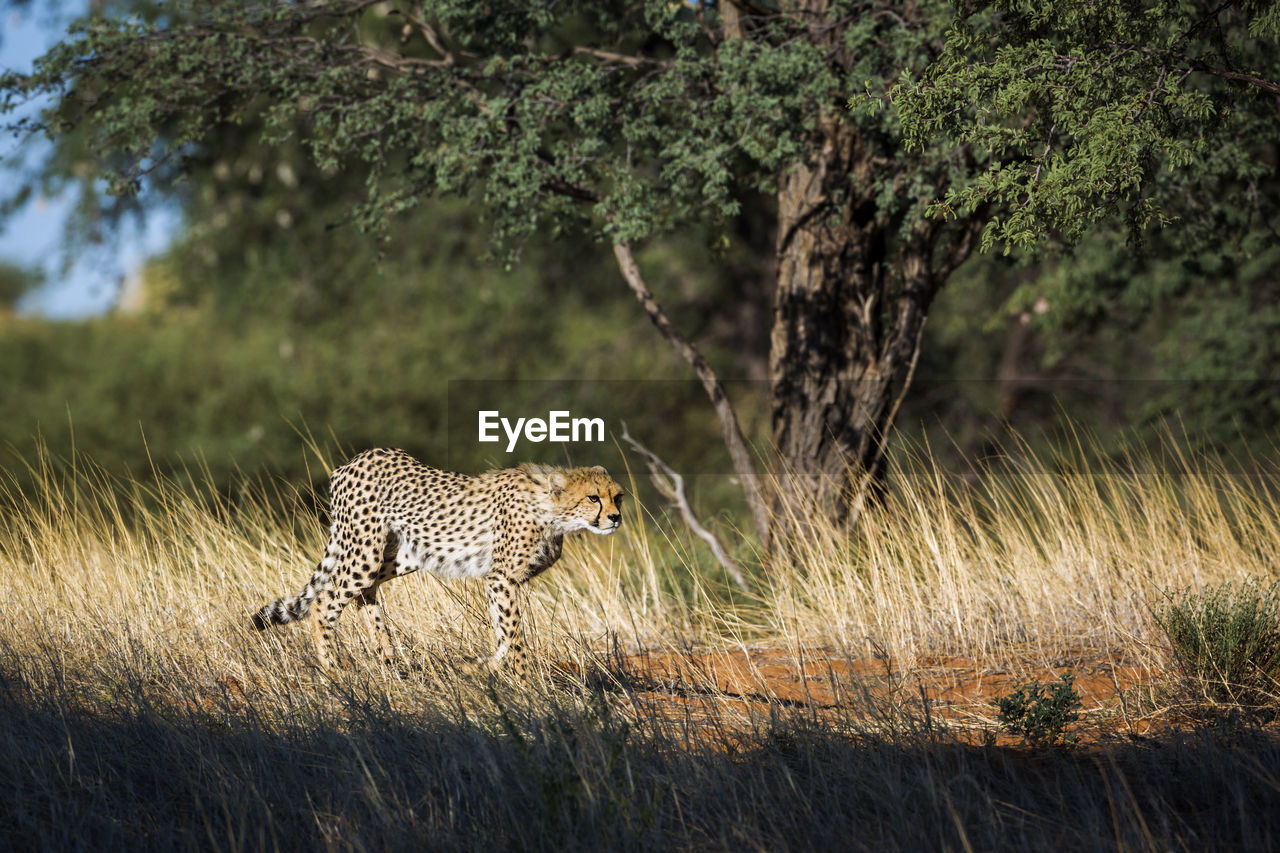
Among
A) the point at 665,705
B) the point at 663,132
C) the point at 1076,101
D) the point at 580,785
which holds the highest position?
the point at 663,132

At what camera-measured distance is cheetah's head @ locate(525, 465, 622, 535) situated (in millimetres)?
5801

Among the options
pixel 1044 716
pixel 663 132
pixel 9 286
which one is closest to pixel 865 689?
pixel 1044 716

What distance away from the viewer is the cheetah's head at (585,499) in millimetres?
5801

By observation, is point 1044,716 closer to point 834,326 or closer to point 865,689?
point 865,689

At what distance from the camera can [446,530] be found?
6082 mm

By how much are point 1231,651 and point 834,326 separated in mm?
3610

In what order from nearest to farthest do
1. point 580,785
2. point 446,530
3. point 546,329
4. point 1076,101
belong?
1. point 580,785
2. point 1076,101
3. point 446,530
4. point 546,329

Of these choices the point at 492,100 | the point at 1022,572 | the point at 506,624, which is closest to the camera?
the point at 506,624

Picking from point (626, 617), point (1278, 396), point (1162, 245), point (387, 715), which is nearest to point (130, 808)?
point (387, 715)

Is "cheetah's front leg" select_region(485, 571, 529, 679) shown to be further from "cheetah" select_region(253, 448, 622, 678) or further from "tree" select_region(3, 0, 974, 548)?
"tree" select_region(3, 0, 974, 548)

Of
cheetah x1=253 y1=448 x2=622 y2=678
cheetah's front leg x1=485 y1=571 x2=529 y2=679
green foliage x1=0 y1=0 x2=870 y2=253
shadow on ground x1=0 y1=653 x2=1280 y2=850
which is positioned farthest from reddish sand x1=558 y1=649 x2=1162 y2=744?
green foliage x1=0 y1=0 x2=870 y2=253

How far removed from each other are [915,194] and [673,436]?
10894 millimetres

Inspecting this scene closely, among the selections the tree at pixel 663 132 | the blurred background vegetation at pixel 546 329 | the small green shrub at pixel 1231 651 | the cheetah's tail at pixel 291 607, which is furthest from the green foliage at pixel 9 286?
the small green shrub at pixel 1231 651

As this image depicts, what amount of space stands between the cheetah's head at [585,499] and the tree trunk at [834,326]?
242 centimetres
